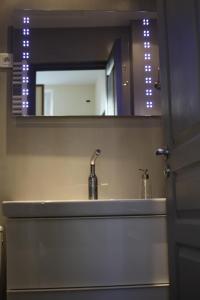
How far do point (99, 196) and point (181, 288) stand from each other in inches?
29.0

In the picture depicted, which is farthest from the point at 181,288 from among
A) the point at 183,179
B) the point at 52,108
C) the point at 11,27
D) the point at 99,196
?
the point at 11,27

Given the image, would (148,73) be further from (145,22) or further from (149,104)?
(145,22)

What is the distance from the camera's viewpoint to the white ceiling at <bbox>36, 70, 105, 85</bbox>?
2.20 metres

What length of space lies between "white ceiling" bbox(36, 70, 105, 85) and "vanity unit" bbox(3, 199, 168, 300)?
0.75 meters

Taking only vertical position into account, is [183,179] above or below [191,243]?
above

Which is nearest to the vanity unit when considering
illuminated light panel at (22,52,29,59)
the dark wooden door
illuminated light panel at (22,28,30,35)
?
the dark wooden door

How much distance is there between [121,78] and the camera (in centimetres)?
224

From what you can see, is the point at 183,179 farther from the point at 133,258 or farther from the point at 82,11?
the point at 82,11

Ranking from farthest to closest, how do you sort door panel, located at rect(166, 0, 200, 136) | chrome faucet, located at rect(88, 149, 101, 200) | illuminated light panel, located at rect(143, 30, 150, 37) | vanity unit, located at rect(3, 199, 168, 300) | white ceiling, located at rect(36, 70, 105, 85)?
1. illuminated light panel, located at rect(143, 30, 150, 37)
2. white ceiling, located at rect(36, 70, 105, 85)
3. chrome faucet, located at rect(88, 149, 101, 200)
4. vanity unit, located at rect(3, 199, 168, 300)
5. door panel, located at rect(166, 0, 200, 136)

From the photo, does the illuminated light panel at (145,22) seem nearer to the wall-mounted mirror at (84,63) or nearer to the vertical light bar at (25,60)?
the wall-mounted mirror at (84,63)

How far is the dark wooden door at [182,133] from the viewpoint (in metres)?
1.39

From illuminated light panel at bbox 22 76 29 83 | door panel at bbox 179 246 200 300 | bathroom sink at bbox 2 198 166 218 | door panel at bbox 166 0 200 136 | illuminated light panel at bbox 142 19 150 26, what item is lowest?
door panel at bbox 179 246 200 300

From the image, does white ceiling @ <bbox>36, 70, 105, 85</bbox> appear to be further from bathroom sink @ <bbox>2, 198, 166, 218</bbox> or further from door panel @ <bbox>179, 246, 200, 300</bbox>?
door panel @ <bbox>179, 246, 200, 300</bbox>

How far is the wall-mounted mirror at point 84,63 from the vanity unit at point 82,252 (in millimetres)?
668
